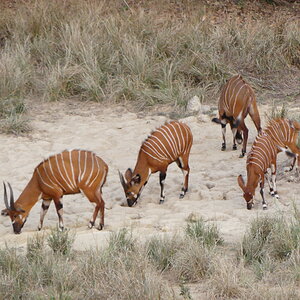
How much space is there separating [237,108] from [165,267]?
4.56 metres

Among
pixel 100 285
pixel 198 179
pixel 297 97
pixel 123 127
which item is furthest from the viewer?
pixel 297 97

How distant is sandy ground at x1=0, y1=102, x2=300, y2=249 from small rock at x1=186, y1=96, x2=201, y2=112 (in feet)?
0.93

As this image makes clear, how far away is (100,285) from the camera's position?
24.3 feet

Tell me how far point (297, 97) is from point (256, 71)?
3.68ft

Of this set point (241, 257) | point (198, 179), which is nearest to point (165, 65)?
point (198, 179)

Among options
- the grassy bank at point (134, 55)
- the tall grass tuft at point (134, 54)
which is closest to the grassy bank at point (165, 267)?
the grassy bank at point (134, 55)

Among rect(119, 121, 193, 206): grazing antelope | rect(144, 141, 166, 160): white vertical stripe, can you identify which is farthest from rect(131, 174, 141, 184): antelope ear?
rect(144, 141, 166, 160): white vertical stripe

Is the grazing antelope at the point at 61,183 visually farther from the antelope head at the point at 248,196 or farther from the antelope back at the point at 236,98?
the antelope back at the point at 236,98

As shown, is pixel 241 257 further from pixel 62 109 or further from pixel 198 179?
pixel 62 109

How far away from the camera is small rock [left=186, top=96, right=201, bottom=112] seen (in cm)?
1366

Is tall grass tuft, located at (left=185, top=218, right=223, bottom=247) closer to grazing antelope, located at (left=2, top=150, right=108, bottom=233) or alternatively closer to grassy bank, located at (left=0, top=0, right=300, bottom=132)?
grazing antelope, located at (left=2, top=150, right=108, bottom=233)

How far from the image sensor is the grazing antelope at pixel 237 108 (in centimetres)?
1195

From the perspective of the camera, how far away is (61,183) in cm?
949

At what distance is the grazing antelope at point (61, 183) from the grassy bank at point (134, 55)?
4.07m
